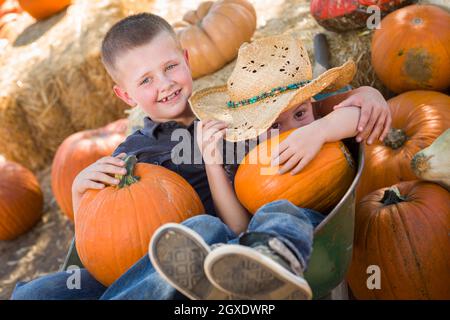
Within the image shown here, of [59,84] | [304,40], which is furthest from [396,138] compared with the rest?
[59,84]

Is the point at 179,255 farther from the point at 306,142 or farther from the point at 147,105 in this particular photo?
the point at 147,105

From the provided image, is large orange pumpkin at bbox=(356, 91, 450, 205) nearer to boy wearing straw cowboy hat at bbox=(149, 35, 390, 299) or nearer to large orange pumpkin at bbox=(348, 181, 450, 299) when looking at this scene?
large orange pumpkin at bbox=(348, 181, 450, 299)

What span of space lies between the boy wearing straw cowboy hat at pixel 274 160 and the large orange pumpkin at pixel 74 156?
1565 millimetres

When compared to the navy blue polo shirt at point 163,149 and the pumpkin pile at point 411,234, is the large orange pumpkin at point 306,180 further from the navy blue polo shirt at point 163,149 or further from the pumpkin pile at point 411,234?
the navy blue polo shirt at point 163,149

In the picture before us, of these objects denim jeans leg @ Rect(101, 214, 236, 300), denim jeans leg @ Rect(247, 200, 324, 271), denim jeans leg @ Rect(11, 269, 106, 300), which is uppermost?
denim jeans leg @ Rect(247, 200, 324, 271)

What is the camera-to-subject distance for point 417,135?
2234mm

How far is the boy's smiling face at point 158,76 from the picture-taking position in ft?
6.47

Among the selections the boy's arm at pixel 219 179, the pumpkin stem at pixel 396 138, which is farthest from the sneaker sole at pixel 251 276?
the pumpkin stem at pixel 396 138

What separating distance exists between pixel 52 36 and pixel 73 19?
0.24 metres

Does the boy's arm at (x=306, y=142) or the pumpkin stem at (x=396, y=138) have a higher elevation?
the boy's arm at (x=306, y=142)

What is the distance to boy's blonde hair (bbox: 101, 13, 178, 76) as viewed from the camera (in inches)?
78.9

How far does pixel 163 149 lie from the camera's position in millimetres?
2098

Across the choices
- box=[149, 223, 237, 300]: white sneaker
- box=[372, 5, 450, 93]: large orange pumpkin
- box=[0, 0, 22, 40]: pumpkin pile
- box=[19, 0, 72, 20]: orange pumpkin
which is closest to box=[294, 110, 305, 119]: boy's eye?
box=[149, 223, 237, 300]: white sneaker

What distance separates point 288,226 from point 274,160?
30 centimetres
